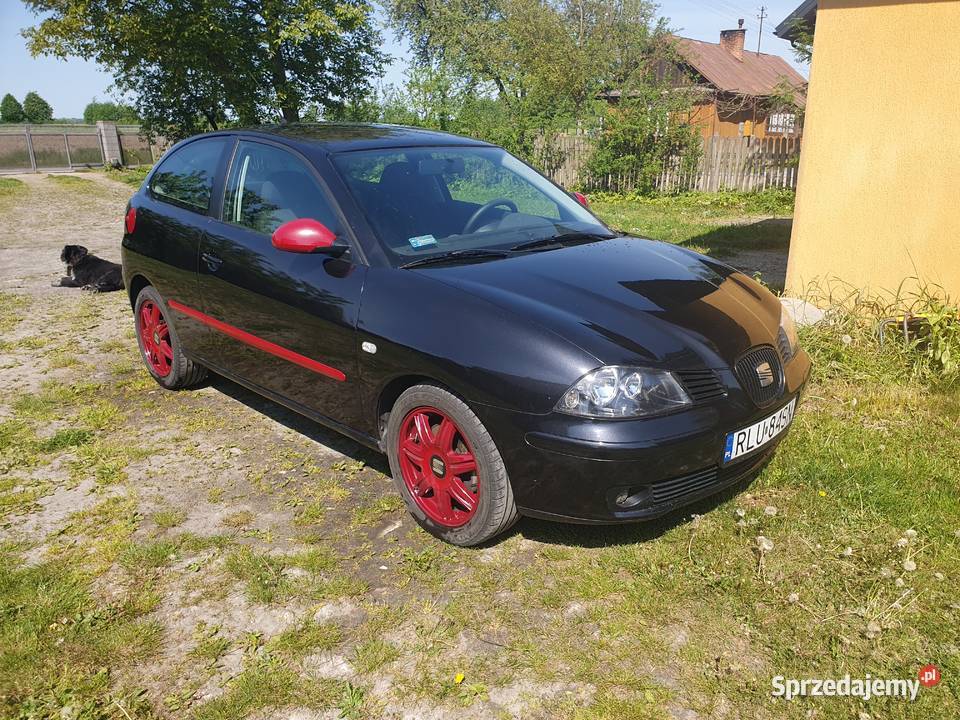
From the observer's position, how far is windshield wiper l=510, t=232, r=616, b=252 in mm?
3691

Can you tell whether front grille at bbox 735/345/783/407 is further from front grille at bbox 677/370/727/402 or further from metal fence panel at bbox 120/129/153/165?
metal fence panel at bbox 120/129/153/165

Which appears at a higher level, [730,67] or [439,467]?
[730,67]

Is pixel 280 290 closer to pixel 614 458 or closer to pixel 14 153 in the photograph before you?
pixel 614 458

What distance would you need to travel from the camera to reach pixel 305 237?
342 cm

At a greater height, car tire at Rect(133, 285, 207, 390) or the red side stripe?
the red side stripe

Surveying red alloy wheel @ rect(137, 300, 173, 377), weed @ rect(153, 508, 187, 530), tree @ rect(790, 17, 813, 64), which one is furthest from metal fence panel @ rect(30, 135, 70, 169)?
weed @ rect(153, 508, 187, 530)

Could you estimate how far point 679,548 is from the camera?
320 centimetres

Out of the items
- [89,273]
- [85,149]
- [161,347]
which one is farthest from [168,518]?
[85,149]

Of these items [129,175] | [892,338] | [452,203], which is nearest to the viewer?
[452,203]

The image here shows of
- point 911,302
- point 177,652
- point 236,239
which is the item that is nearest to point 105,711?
point 177,652

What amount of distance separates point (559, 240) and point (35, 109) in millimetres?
59587

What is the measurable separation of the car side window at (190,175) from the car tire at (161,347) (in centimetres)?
69

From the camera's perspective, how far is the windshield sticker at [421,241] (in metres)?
3.51

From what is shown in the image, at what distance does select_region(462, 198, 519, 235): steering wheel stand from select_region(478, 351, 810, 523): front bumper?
1171 mm
